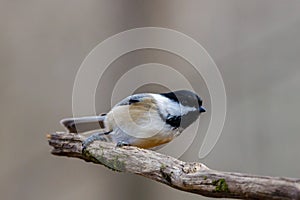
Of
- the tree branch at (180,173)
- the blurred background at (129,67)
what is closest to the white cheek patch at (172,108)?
the tree branch at (180,173)

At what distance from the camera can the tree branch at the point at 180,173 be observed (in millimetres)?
486

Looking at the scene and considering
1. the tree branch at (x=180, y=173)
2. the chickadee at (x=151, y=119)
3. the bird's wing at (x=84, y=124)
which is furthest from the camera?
the bird's wing at (x=84, y=124)

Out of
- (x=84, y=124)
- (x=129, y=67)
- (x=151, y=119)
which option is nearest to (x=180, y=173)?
(x=151, y=119)

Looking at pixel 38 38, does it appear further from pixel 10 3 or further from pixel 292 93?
pixel 292 93

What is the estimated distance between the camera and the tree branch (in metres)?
0.49

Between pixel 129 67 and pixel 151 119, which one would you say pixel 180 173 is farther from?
pixel 129 67

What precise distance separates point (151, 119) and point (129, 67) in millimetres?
779

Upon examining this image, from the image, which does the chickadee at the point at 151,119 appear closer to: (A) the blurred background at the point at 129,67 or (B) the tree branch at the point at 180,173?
(B) the tree branch at the point at 180,173

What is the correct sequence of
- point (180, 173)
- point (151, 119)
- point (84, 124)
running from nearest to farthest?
point (180, 173)
point (151, 119)
point (84, 124)

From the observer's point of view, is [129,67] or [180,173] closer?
[180,173]

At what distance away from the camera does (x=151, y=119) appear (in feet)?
2.91

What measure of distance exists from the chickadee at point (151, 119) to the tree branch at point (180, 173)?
0.15 ft

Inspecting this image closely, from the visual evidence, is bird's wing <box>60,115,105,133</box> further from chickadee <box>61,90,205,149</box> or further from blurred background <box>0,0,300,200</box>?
blurred background <box>0,0,300,200</box>

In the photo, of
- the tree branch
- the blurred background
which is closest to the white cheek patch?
the tree branch
